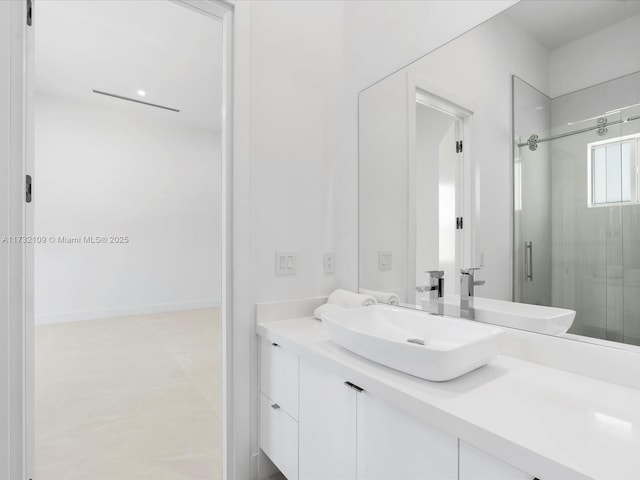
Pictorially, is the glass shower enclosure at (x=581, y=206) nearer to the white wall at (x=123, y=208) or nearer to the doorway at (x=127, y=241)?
the doorway at (x=127, y=241)

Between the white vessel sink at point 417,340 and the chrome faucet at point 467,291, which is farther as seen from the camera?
the chrome faucet at point 467,291

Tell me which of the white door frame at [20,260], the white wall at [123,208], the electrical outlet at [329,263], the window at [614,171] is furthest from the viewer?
the white wall at [123,208]

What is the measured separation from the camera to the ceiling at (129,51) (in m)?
2.60

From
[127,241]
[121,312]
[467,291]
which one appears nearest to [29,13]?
[467,291]

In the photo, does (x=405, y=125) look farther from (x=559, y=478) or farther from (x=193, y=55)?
(x=193, y=55)

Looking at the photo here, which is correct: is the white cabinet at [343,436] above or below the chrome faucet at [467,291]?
below

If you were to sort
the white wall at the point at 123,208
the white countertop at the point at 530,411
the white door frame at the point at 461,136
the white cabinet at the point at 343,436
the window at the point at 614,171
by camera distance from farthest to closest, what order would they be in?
the white wall at the point at 123,208 < the white door frame at the point at 461,136 < the window at the point at 614,171 < the white cabinet at the point at 343,436 < the white countertop at the point at 530,411

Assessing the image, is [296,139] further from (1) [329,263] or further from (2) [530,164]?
(2) [530,164]

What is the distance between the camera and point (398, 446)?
2.79 ft

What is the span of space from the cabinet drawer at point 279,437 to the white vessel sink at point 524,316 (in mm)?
809

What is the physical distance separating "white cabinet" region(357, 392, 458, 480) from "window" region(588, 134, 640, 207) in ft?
2.48

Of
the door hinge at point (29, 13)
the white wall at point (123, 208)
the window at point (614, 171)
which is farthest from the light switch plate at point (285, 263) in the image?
the white wall at point (123, 208)

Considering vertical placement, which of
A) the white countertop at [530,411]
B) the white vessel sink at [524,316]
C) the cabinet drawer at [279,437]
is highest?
the white vessel sink at [524,316]

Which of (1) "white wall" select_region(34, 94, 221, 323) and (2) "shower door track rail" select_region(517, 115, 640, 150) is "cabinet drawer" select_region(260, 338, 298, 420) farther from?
(1) "white wall" select_region(34, 94, 221, 323)
